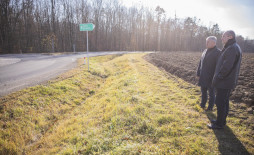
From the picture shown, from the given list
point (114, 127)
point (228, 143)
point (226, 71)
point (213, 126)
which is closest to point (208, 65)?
point (226, 71)

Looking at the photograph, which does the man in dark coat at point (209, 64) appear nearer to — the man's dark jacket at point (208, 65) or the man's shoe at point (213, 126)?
the man's dark jacket at point (208, 65)

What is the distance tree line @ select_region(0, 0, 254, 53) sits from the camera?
27047mm

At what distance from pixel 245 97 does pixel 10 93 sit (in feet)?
30.4

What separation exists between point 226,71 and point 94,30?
40.5 meters

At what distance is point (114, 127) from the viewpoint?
3.63 meters

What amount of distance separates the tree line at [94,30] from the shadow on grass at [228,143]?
95.8 ft

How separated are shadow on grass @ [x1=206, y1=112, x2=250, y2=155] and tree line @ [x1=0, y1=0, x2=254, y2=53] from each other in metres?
29.2

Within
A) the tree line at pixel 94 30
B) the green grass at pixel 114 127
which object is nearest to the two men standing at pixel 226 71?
the green grass at pixel 114 127

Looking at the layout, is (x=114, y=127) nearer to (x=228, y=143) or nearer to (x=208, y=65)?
(x=228, y=143)

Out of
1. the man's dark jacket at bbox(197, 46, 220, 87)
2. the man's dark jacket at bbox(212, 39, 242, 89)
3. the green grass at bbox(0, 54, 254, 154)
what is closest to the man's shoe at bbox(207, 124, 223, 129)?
the green grass at bbox(0, 54, 254, 154)

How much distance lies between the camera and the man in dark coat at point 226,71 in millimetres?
3002

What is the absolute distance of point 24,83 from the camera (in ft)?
20.0

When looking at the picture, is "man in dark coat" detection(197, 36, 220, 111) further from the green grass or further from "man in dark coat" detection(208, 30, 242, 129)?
the green grass

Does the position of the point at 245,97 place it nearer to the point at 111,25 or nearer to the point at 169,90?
the point at 169,90
